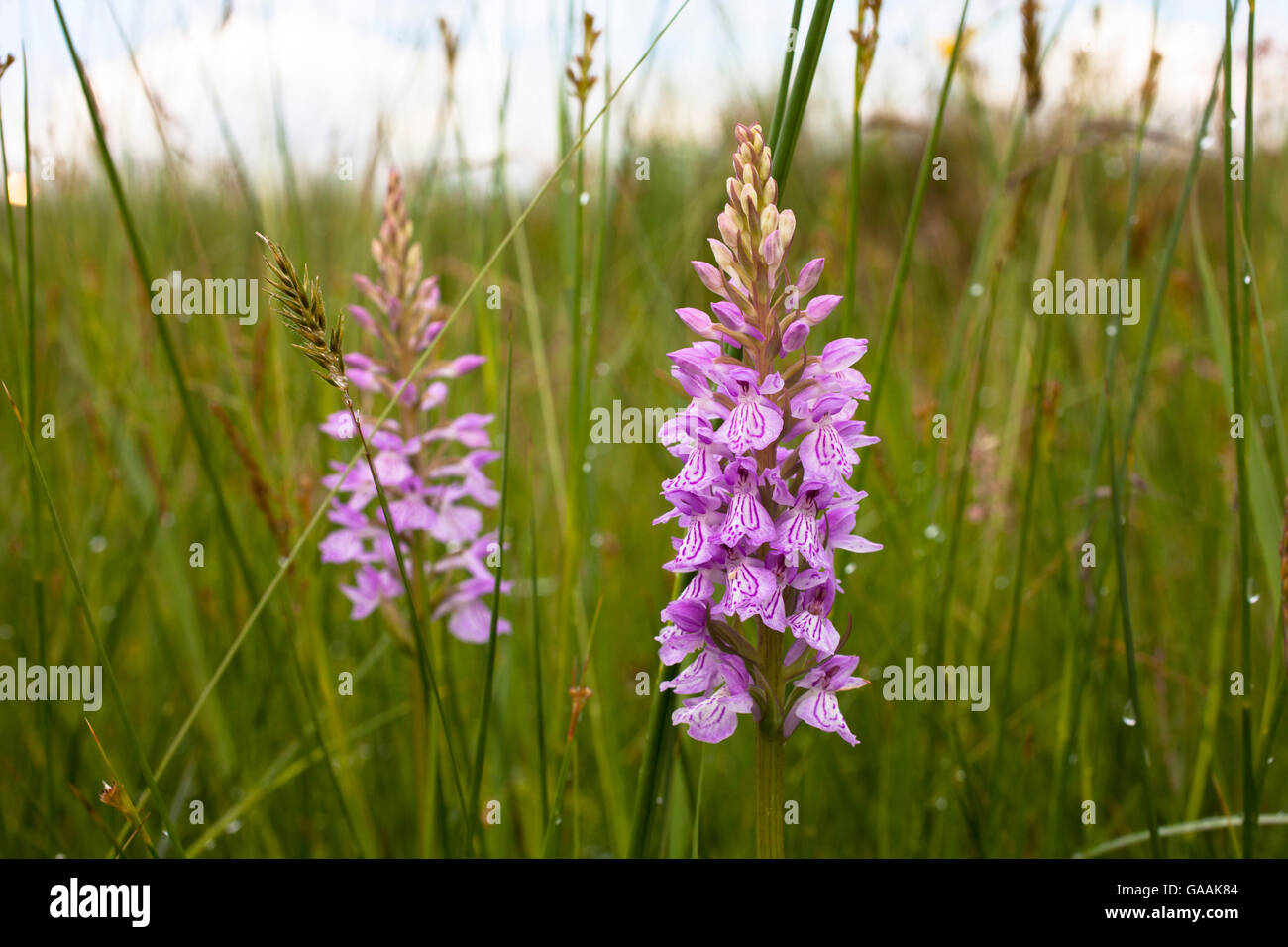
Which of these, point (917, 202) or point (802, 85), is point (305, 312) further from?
point (917, 202)

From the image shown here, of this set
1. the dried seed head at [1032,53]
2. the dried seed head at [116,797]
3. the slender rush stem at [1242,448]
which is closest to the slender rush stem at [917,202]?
the slender rush stem at [1242,448]

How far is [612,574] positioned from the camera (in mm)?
3656

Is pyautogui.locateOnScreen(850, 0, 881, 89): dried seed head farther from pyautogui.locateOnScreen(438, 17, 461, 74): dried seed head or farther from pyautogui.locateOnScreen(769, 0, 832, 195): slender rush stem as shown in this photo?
pyautogui.locateOnScreen(438, 17, 461, 74): dried seed head

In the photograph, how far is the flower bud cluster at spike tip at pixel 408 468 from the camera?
7.67 ft

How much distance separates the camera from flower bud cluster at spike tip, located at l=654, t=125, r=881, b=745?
127 cm

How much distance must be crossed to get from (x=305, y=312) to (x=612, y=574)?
8.19 feet

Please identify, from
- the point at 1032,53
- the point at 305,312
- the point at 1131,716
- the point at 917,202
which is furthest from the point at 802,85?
the point at 1131,716

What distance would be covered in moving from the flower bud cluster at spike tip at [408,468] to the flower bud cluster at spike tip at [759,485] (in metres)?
1.12

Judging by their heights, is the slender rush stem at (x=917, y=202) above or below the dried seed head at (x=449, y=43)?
below

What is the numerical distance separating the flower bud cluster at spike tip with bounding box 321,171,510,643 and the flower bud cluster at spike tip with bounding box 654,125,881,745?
112cm

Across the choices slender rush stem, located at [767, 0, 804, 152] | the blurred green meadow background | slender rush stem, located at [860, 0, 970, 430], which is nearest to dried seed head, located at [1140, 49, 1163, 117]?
the blurred green meadow background

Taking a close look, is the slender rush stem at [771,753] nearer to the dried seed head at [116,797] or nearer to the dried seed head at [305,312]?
the dried seed head at [305,312]

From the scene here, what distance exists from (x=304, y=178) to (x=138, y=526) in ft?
8.01

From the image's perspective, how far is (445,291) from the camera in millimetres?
4199
